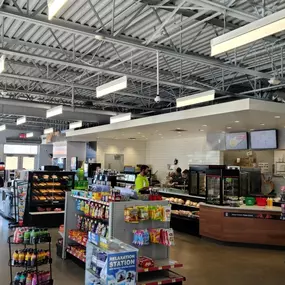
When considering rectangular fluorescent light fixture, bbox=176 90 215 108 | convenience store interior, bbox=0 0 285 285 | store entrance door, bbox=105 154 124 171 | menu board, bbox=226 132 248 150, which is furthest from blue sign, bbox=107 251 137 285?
Result: store entrance door, bbox=105 154 124 171

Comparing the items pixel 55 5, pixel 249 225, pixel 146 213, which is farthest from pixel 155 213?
pixel 249 225

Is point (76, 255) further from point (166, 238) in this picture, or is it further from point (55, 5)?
point (55, 5)

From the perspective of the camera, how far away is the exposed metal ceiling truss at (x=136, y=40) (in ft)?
18.6

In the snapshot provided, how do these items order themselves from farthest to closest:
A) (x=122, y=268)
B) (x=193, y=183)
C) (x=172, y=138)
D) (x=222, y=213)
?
(x=172, y=138), (x=193, y=183), (x=222, y=213), (x=122, y=268)

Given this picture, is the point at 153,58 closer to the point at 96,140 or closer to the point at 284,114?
the point at 284,114

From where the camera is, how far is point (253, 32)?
4.11 metres

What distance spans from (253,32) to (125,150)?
536 inches

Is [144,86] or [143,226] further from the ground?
[144,86]

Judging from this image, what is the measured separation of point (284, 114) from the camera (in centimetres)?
808

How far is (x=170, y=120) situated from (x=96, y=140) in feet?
26.1

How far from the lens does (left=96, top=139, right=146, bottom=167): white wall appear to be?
56.2 feet

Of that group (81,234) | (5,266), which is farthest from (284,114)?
(5,266)

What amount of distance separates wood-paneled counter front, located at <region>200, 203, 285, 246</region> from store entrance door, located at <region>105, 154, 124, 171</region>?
9.46 m

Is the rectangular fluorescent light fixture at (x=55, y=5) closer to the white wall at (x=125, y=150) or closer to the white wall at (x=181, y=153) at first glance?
the white wall at (x=181, y=153)
